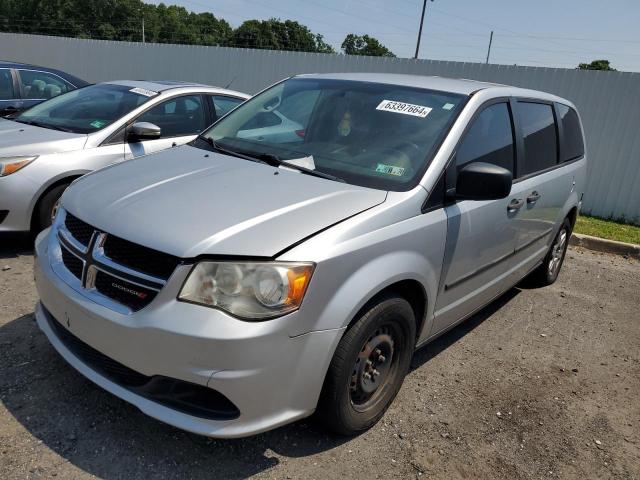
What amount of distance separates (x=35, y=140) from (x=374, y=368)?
141 inches

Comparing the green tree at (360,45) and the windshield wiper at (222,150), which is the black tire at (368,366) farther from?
the green tree at (360,45)

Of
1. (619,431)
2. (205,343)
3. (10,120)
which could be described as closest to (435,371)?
(619,431)

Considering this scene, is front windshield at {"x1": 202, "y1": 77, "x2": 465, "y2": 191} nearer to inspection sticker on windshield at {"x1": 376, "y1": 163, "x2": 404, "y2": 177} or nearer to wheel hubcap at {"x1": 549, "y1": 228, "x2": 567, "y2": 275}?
inspection sticker on windshield at {"x1": 376, "y1": 163, "x2": 404, "y2": 177}

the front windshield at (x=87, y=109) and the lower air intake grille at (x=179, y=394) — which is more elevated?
the front windshield at (x=87, y=109)

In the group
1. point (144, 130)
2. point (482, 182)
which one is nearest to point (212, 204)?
point (482, 182)

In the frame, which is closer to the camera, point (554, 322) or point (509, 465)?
point (509, 465)

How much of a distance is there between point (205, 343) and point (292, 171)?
4.05 ft

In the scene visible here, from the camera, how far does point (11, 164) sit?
4.34 m

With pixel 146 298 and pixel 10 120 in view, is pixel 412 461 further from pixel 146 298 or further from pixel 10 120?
pixel 10 120

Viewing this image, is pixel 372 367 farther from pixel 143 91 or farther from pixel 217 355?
pixel 143 91

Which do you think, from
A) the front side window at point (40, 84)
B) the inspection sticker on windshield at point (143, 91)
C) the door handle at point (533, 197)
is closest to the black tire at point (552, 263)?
the door handle at point (533, 197)

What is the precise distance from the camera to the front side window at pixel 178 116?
5.34 m

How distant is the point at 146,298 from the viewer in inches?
88.2

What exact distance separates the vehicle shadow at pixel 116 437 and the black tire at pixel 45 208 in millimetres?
1766
